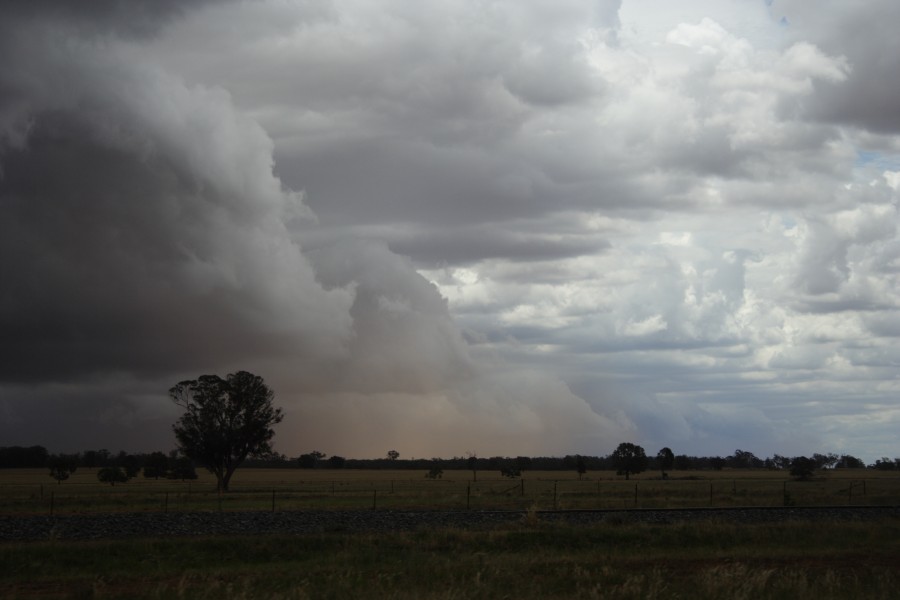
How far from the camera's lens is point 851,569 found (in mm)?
28812

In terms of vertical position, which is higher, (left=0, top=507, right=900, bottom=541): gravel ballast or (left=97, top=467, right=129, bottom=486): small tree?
(left=0, top=507, right=900, bottom=541): gravel ballast

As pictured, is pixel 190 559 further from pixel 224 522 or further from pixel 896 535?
pixel 896 535

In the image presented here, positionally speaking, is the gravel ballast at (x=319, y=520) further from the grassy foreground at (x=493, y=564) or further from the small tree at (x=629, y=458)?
the small tree at (x=629, y=458)

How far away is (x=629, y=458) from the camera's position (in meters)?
151

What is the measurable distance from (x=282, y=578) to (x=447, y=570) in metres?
4.73

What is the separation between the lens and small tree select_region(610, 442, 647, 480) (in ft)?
494

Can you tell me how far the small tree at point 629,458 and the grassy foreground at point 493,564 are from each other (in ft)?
363

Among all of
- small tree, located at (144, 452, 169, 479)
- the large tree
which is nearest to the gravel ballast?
the large tree

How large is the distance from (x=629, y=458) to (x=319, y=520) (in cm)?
11470

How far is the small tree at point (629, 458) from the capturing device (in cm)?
15062

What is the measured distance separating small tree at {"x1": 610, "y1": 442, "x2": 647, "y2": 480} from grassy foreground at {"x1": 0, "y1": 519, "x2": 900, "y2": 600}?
4351 inches

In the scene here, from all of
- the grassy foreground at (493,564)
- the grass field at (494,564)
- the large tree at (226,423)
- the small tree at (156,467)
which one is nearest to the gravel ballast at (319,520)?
the grass field at (494,564)

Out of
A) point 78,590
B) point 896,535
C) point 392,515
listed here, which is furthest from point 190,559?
point 896,535

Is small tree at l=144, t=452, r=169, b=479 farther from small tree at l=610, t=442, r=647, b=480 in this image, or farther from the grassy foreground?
the grassy foreground
